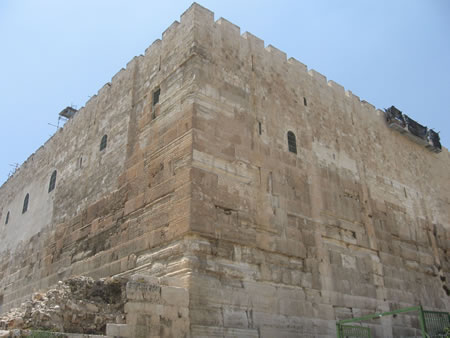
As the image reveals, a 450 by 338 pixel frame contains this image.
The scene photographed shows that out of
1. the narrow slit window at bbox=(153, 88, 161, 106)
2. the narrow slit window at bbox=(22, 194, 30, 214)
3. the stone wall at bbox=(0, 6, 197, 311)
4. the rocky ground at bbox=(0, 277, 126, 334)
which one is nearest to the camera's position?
the rocky ground at bbox=(0, 277, 126, 334)

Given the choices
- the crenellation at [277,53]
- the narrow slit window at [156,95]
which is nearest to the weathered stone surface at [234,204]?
the crenellation at [277,53]

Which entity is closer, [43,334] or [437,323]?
[43,334]

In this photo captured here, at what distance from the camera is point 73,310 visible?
6.62m

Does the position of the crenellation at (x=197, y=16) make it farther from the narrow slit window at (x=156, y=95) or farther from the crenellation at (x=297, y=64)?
the crenellation at (x=297, y=64)

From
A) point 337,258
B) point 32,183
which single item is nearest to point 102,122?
point 32,183

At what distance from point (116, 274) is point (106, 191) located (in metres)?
2.28

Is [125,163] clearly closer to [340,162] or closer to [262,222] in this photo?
[262,222]

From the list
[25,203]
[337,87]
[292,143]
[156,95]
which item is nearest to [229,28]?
[156,95]

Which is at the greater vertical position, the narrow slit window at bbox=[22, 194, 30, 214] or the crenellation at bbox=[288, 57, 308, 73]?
the crenellation at bbox=[288, 57, 308, 73]

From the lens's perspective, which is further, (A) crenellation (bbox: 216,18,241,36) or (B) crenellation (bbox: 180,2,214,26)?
(A) crenellation (bbox: 216,18,241,36)

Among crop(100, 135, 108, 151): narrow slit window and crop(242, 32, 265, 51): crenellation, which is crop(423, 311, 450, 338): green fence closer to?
crop(242, 32, 265, 51): crenellation

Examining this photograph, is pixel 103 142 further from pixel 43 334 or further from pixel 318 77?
pixel 43 334

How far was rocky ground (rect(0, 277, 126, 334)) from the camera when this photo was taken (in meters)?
6.26

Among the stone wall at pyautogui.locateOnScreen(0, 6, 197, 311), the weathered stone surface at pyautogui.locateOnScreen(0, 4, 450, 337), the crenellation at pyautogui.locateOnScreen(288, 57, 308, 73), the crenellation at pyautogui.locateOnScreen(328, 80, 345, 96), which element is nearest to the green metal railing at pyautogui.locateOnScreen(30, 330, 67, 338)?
the weathered stone surface at pyautogui.locateOnScreen(0, 4, 450, 337)
